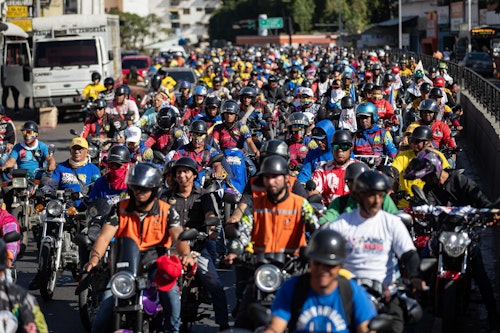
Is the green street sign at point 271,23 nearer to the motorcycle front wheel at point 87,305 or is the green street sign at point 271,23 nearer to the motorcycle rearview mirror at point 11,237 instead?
the motorcycle front wheel at point 87,305

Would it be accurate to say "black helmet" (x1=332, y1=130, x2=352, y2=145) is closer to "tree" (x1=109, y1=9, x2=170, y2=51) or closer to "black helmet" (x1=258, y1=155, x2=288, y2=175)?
"black helmet" (x1=258, y1=155, x2=288, y2=175)

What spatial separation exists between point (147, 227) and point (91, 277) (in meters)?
1.69

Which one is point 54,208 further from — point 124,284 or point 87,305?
point 124,284

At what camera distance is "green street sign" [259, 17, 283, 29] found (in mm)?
118125

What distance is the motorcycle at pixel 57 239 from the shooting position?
11.7 m

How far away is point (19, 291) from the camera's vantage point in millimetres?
6703

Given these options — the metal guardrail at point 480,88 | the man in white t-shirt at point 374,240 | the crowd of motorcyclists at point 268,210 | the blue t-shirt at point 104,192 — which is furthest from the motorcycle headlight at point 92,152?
the man in white t-shirt at point 374,240

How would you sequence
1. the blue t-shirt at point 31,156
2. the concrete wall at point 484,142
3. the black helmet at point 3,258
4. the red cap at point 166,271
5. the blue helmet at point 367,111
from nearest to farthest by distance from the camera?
the black helmet at point 3,258 < the red cap at point 166,271 < the blue helmet at point 367,111 < the blue t-shirt at point 31,156 < the concrete wall at point 484,142

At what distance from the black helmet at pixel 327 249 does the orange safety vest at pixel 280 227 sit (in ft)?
6.97

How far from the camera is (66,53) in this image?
3462 cm

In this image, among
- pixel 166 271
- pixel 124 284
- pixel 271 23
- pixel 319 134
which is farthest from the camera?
pixel 271 23

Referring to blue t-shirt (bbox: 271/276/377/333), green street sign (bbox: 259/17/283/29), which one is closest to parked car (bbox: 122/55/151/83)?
blue t-shirt (bbox: 271/276/377/333)

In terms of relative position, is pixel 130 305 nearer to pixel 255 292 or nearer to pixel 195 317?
pixel 255 292

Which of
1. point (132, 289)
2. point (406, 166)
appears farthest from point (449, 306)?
point (132, 289)
